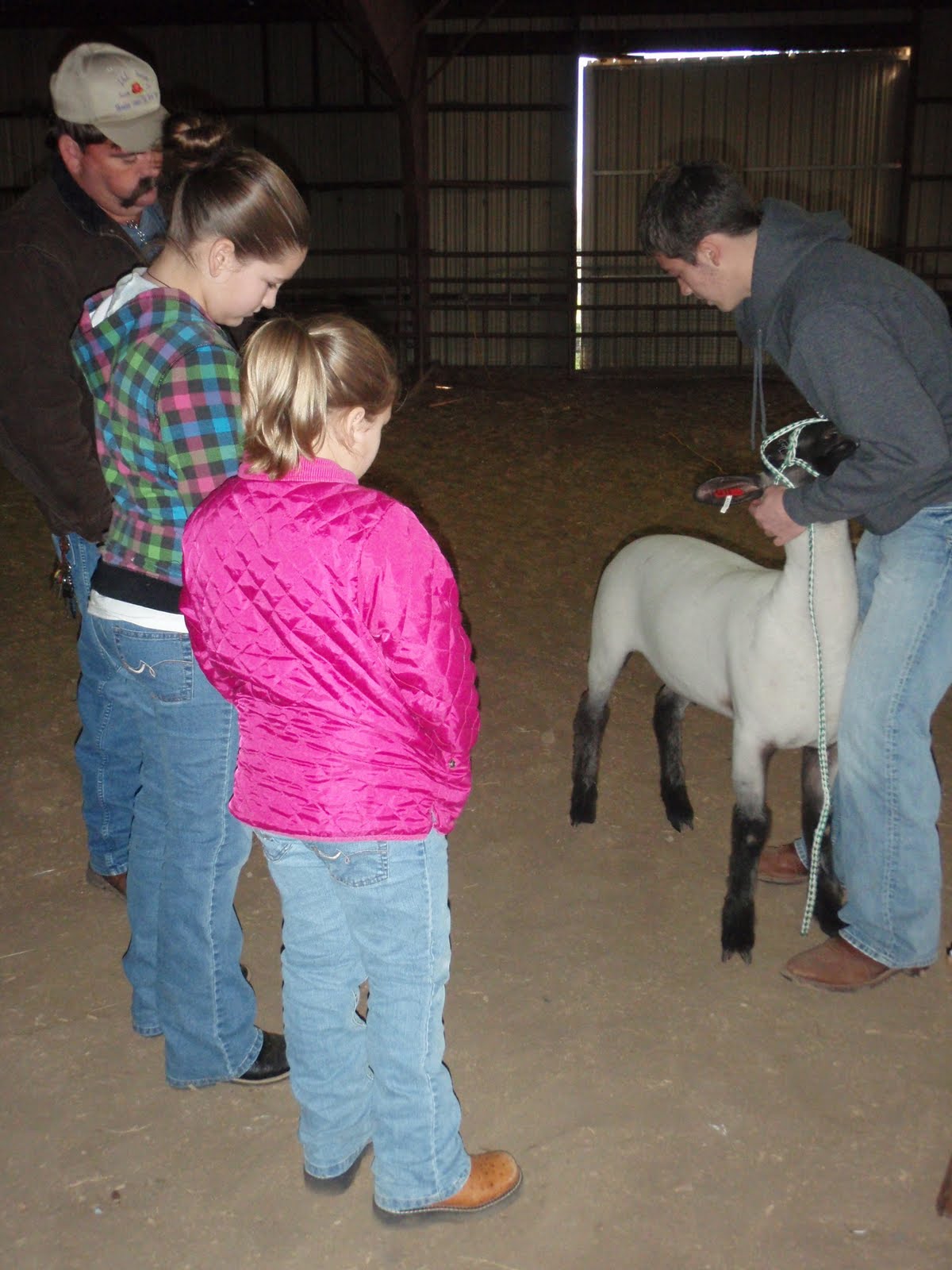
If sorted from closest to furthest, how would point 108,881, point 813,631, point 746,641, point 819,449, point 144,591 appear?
1. point 144,591
2. point 819,449
3. point 813,631
4. point 746,641
5. point 108,881

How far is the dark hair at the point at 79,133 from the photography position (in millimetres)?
2309

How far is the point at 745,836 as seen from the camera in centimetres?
276

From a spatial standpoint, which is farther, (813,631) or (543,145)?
(543,145)

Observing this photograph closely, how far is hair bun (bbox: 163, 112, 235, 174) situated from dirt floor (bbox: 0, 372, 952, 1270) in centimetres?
186

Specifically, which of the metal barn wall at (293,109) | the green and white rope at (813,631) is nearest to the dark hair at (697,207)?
the green and white rope at (813,631)

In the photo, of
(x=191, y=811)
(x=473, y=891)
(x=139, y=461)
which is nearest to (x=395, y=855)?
(x=191, y=811)

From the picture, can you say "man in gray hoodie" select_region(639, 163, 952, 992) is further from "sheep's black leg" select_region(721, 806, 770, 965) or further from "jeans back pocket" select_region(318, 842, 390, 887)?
"jeans back pocket" select_region(318, 842, 390, 887)

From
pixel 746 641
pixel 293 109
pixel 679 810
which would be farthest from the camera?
pixel 293 109

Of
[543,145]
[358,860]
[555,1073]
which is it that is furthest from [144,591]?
[543,145]

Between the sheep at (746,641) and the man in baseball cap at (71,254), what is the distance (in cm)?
141

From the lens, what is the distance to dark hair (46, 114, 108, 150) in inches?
90.9

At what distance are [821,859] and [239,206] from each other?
2177 mm

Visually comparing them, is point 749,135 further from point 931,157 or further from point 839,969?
point 839,969

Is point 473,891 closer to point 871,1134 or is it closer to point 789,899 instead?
point 789,899
